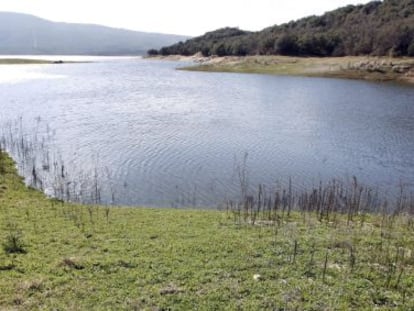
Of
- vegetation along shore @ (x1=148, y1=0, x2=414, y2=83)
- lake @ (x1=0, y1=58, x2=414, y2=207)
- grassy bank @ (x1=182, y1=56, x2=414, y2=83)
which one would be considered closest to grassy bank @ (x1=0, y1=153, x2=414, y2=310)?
lake @ (x1=0, y1=58, x2=414, y2=207)

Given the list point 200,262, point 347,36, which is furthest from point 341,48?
point 200,262

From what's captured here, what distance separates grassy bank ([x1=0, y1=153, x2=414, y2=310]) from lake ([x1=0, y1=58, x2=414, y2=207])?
5842 millimetres

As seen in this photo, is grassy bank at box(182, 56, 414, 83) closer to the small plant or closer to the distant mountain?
the distant mountain

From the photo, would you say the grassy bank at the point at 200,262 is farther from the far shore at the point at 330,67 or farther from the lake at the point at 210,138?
the far shore at the point at 330,67

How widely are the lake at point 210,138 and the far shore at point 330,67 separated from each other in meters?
24.0

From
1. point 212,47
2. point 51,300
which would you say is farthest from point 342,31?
point 51,300

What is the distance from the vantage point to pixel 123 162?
24.9 meters

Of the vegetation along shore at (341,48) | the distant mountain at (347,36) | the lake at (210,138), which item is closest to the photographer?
the lake at (210,138)

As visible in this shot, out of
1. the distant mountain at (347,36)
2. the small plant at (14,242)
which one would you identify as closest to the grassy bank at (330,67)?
the distant mountain at (347,36)

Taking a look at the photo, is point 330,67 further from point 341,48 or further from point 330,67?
point 341,48

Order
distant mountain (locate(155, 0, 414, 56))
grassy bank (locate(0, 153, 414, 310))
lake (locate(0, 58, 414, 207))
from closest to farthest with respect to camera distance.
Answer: grassy bank (locate(0, 153, 414, 310)), lake (locate(0, 58, 414, 207)), distant mountain (locate(155, 0, 414, 56))

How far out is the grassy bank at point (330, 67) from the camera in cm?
7962

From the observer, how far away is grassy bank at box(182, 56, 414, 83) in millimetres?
79625

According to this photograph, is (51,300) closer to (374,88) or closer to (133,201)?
(133,201)
